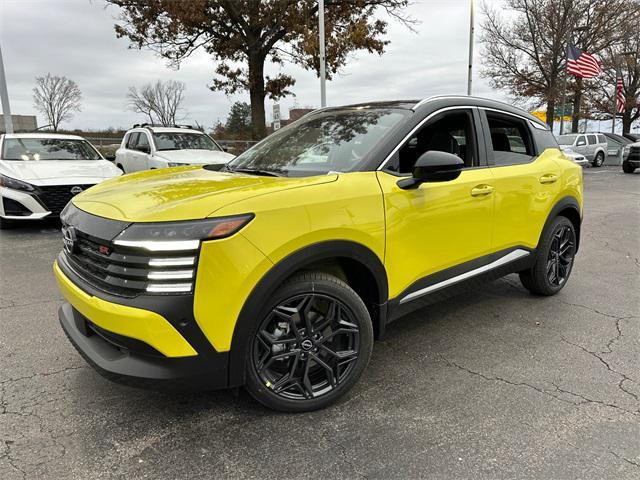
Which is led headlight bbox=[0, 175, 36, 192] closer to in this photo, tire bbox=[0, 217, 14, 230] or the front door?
tire bbox=[0, 217, 14, 230]

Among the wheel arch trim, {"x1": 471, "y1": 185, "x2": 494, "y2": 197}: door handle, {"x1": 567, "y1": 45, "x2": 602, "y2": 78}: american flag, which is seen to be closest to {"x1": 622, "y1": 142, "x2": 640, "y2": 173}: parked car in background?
{"x1": 567, "y1": 45, "x2": 602, "y2": 78}: american flag

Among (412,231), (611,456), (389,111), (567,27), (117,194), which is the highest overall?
(567,27)

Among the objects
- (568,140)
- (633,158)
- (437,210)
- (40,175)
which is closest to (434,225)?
(437,210)

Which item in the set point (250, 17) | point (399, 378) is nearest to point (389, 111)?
point (399, 378)

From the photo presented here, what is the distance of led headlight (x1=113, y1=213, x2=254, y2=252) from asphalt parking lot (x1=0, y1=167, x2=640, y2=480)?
3.38 ft

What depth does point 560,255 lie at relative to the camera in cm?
450

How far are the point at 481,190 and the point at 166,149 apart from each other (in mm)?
8964

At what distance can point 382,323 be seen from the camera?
288cm

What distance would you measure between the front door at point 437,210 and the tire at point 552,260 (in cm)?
97

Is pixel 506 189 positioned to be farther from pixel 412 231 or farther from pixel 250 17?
pixel 250 17

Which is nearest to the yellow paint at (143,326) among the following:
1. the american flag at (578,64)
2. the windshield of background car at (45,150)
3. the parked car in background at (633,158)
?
the windshield of background car at (45,150)

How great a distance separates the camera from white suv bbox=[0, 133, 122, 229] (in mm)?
7090

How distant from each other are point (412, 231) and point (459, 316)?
4.89 feet

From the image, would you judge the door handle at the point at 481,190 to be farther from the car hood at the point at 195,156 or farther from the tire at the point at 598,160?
the tire at the point at 598,160
